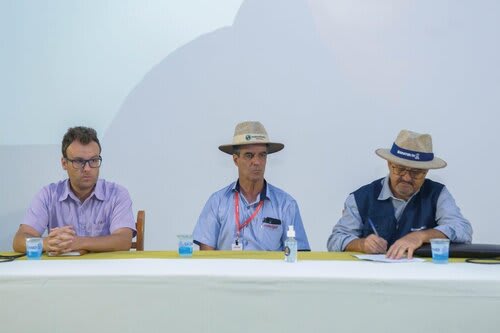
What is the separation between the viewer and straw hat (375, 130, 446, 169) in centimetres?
269

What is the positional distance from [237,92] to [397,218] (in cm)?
132

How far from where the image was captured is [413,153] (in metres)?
2.72

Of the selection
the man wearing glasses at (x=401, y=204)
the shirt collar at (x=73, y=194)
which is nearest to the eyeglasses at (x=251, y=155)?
the man wearing glasses at (x=401, y=204)

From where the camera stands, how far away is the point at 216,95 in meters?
3.72

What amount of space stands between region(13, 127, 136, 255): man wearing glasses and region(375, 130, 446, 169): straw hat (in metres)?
1.15

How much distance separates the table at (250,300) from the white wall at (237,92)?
1.79 m

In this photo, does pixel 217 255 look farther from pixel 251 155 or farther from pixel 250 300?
pixel 251 155

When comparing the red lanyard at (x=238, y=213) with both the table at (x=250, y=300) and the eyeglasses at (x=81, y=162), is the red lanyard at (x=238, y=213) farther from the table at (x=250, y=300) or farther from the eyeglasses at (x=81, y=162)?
the table at (x=250, y=300)

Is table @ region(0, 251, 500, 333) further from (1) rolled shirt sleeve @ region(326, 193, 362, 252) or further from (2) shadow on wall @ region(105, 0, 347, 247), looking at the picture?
(2) shadow on wall @ region(105, 0, 347, 247)

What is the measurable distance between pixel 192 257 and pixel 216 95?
1552 millimetres

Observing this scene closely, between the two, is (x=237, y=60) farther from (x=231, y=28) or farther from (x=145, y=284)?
(x=145, y=284)

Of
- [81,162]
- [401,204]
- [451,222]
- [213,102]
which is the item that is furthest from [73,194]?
[451,222]

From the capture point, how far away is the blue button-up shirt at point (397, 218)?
2.54 metres

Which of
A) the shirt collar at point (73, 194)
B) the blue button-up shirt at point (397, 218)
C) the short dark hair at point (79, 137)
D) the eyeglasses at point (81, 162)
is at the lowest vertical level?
the blue button-up shirt at point (397, 218)
